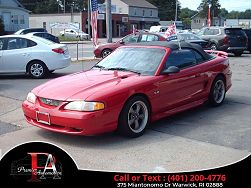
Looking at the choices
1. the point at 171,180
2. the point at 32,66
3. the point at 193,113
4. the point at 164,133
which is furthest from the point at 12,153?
the point at 32,66

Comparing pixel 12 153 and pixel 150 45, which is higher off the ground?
pixel 150 45

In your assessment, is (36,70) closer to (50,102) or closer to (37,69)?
(37,69)

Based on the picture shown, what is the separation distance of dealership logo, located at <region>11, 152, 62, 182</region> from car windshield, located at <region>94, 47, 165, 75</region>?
11.9ft

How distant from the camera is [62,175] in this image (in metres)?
2.76

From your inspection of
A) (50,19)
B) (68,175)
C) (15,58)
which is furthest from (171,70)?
(50,19)

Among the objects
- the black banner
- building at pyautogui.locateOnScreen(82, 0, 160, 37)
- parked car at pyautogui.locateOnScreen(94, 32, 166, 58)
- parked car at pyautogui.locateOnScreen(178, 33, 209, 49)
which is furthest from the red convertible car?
building at pyautogui.locateOnScreen(82, 0, 160, 37)

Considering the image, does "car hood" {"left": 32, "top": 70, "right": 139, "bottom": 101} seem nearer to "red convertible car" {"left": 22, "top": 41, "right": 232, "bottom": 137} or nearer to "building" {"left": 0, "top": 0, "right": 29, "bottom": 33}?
"red convertible car" {"left": 22, "top": 41, "right": 232, "bottom": 137}

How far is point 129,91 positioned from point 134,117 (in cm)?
42

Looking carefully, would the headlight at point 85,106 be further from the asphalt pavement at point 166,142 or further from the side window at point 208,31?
the side window at point 208,31

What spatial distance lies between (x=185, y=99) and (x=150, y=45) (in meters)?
1.15

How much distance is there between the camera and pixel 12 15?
51000 millimetres

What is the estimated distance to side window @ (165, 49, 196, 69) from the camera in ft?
21.6

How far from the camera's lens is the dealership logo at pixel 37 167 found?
2691 millimetres

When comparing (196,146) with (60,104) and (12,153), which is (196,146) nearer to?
(60,104)
